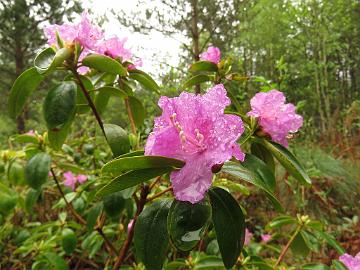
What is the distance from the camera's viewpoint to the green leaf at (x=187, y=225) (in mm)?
504

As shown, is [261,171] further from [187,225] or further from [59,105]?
[59,105]

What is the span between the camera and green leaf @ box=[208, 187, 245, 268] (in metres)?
0.54

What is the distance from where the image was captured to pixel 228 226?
55 cm

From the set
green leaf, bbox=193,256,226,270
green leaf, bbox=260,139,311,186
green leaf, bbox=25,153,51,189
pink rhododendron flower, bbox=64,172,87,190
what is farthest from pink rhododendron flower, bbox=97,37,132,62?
pink rhododendron flower, bbox=64,172,87,190

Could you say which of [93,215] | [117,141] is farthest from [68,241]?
[117,141]

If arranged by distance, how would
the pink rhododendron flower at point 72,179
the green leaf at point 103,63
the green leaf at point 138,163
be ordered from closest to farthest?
the green leaf at point 138,163, the green leaf at point 103,63, the pink rhododendron flower at point 72,179

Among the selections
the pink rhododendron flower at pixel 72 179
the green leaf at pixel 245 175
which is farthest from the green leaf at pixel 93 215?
the pink rhododendron flower at pixel 72 179

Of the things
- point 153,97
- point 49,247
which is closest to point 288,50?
point 153,97

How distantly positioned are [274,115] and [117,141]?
0.33 meters

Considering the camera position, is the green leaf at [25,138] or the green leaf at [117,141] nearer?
the green leaf at [117,141]

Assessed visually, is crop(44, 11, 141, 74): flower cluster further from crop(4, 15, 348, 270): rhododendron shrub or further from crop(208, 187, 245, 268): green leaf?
crop(208, 187, 245, 268): green leaf

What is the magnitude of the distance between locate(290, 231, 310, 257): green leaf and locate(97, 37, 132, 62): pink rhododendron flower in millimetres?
746

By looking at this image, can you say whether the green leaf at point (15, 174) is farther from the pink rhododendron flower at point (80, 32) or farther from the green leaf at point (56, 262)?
the pink rhododendron flower at point (80, 32)

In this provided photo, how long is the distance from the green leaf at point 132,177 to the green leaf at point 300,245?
76cm
